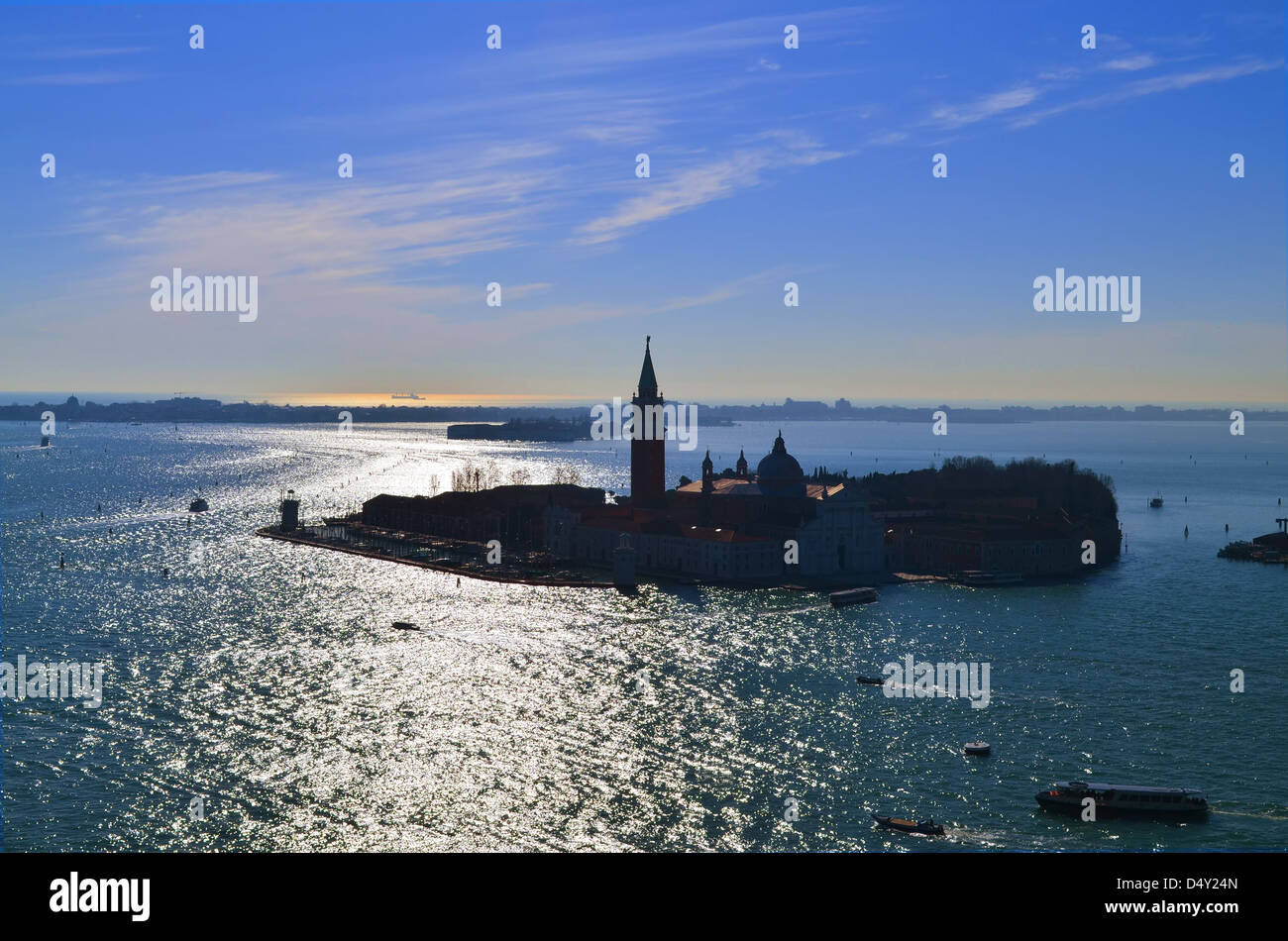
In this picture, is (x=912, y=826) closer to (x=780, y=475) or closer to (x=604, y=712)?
(x=604, y=712)

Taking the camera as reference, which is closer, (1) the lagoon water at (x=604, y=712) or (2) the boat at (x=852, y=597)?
(1) the lagoon water at (x=604, y=712)

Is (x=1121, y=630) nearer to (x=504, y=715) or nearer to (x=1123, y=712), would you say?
(x=1123, y=712)

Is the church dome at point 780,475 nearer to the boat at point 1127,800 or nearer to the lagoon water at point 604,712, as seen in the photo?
the lagoon water at point 604,712
